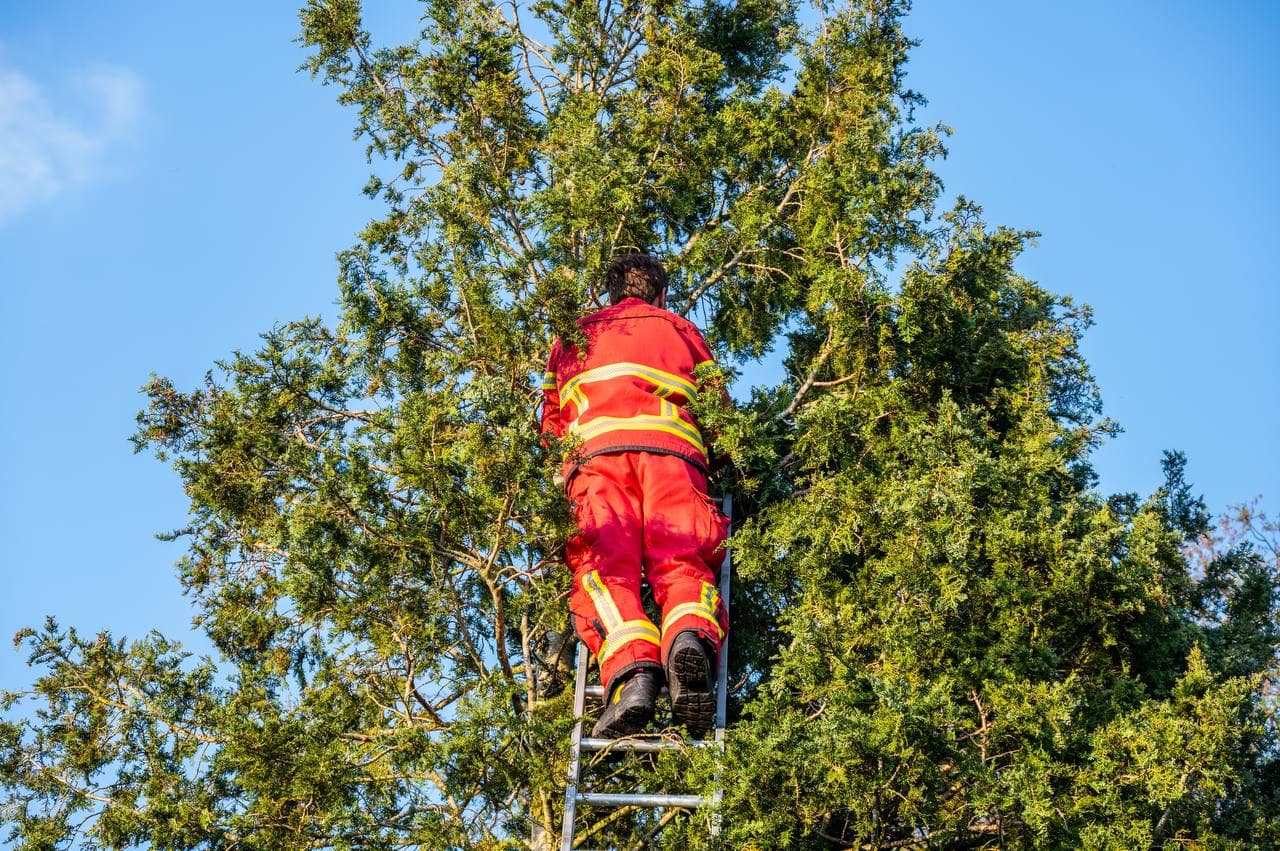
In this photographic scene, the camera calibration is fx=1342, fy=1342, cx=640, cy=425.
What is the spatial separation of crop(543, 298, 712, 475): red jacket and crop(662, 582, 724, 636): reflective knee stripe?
0.95 meters

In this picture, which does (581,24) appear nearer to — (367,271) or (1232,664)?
(367,271)

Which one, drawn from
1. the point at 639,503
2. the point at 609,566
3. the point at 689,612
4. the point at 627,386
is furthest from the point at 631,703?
the point at 627,386

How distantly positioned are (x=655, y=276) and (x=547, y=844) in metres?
3.42

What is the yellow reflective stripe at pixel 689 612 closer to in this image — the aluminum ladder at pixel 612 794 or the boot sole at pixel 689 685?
the boot sole at pixel 689 685

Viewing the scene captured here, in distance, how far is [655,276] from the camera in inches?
327

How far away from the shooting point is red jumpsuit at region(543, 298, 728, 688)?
265 inches

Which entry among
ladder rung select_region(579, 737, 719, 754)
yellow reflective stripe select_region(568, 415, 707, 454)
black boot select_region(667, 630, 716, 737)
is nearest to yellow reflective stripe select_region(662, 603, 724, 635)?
black boot select_region(667, 630, 716, 737)

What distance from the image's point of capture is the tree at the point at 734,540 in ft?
20.7

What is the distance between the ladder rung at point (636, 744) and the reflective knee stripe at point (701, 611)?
0.54m

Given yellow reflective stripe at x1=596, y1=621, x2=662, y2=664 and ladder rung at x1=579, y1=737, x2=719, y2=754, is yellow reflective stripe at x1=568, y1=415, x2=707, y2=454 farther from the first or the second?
ladder rung at x1=579, y1=737, x2=719, y2=754

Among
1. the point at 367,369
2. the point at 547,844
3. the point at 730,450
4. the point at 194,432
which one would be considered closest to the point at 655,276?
the point at 730,450

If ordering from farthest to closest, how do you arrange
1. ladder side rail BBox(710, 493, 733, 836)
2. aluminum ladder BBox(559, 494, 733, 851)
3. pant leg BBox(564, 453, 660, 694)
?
pant leg BBox(564, 453, 660, 694), aluminum ladder BBox(559, 494, 733, 851), ladder side rail BBox(710, 493, 733, 836)

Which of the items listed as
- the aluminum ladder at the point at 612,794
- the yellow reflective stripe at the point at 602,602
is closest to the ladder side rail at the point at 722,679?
the aluminum ladder at the point at 612,794

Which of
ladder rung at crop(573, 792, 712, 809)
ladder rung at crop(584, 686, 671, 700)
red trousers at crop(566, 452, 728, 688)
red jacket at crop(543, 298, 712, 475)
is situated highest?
red jacket at crop(543, 298, 712, 475)
